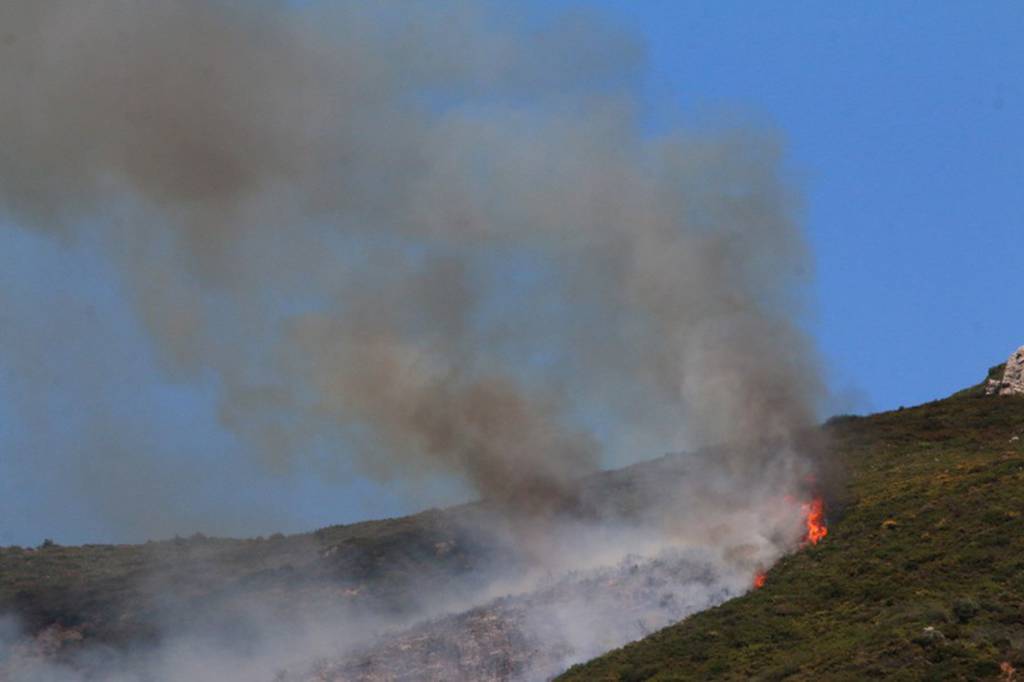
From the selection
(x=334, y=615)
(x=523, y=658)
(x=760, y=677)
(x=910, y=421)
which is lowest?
(x=760, y=677)

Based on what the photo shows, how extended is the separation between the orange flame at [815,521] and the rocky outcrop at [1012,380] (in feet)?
107

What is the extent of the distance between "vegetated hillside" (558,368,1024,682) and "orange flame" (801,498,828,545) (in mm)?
802

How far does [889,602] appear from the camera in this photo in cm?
6234

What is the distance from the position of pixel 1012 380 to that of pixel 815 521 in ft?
122

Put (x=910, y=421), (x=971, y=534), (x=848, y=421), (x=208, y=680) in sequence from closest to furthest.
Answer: (x=971, y=534) → (x=208, y=680) → (x=910, y=421) → (x=848, y=421)

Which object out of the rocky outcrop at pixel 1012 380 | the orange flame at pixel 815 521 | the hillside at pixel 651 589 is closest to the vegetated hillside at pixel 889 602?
the hillside at pixel 651 589

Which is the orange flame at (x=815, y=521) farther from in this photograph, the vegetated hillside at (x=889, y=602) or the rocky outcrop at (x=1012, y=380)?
the rocky outcrop at (x=1012, y=380)

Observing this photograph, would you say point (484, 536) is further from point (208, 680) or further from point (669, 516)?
point (208, 680)

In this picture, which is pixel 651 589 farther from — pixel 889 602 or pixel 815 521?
pixel 889 602

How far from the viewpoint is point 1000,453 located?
278 feet

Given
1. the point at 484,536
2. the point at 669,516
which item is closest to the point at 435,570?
the point at 484,536

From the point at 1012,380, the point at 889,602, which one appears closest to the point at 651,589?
the point at 889,602

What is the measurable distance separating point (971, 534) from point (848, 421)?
46.1 meters

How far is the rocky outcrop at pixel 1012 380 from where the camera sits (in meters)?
106
